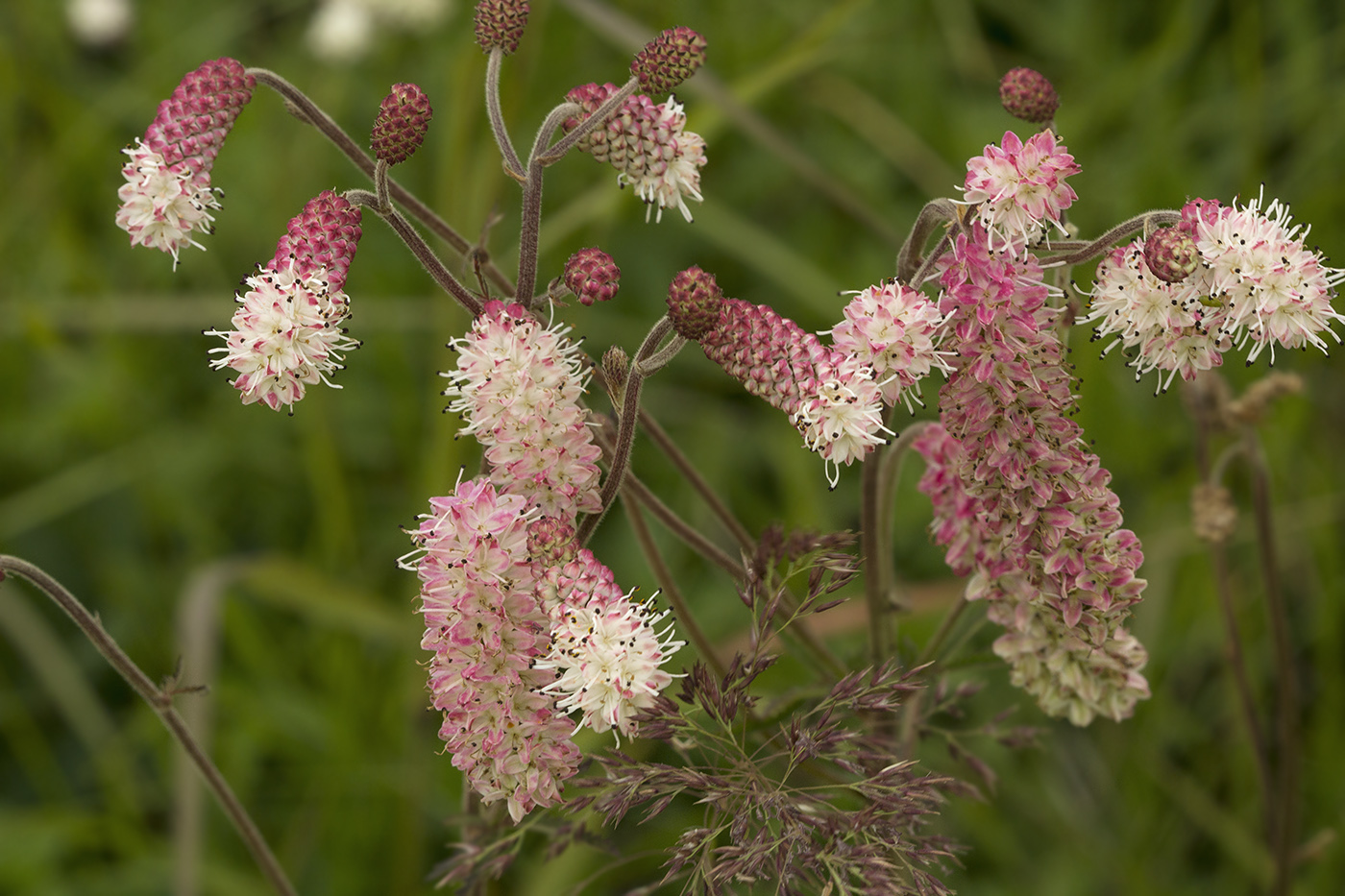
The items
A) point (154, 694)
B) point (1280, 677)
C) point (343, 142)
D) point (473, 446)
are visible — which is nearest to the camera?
point (343, 142)

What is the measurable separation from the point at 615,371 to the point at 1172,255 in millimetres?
575

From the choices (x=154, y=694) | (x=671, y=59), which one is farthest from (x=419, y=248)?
(x=154, y=694)

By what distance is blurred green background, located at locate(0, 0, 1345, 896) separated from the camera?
9.11 feet

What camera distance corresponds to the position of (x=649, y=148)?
1480 millimetres

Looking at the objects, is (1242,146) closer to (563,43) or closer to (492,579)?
(563,43)

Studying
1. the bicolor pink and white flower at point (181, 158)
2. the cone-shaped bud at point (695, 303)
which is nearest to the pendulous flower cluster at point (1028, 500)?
the cone-shaped bud at point (695, 303)

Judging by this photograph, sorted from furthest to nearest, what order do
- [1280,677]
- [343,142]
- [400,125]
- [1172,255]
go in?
[1280,677] < [343,142] < [400,125] < [1172,255]

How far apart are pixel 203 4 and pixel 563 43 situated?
60.7 inches

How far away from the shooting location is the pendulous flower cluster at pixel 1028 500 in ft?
4.40

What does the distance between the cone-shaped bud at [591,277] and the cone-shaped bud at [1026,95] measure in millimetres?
530

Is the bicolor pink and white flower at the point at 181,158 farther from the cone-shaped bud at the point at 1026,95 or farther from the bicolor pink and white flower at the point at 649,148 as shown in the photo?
the cone-shaped bud at the point at 1026,95

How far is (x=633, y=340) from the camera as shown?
11.4 feet

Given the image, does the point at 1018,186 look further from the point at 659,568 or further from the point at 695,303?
the point at 659,568

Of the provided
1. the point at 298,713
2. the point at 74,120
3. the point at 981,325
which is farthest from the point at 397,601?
the point at 981,325
